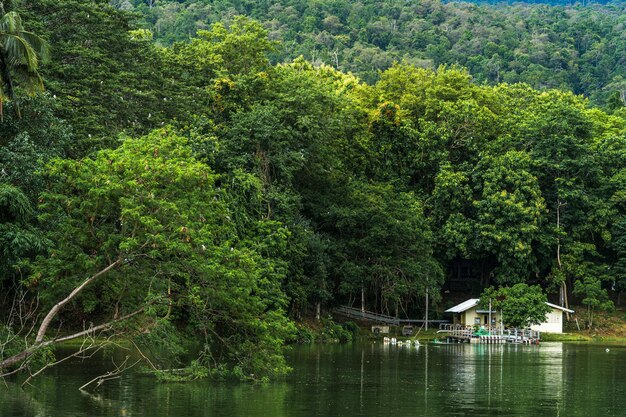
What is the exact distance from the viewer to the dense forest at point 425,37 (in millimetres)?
132500

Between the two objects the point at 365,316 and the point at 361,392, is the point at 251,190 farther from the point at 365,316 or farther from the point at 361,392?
the point at 361,392

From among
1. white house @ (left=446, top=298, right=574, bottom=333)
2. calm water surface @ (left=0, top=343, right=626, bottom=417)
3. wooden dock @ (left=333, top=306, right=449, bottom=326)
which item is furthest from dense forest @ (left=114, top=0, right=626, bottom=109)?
calm water surface @ (left=0, top=343, right=626, bottom=417)

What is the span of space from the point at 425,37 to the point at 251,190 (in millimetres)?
98044

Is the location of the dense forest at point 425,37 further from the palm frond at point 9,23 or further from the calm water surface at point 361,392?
the palm frond at point 9,23

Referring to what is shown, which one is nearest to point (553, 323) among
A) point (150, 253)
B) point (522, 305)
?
point (522, 305)

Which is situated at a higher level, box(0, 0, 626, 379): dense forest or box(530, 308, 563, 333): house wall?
box(0, 0, 626, 379): dense forest

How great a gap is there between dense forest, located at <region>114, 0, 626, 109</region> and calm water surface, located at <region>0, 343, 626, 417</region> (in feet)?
262

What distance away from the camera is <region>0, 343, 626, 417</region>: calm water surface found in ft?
96.6

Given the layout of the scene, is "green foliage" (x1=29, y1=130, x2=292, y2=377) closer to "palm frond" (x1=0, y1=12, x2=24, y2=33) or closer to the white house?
"palm frond" (x1=0, y1=12, x2=24, y2=33)

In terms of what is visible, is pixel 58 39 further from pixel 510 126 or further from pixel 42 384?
pixel 510 126

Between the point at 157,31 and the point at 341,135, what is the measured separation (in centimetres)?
6292

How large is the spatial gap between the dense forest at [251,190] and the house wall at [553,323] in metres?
1.94

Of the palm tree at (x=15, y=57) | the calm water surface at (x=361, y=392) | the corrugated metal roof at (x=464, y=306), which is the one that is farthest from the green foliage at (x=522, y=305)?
the palm tree at (x=15, y=57)

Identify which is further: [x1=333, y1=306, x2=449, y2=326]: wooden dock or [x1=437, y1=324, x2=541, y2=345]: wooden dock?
[x1=333, y1=306, x2=449, y2=326]: wooden dock
